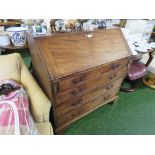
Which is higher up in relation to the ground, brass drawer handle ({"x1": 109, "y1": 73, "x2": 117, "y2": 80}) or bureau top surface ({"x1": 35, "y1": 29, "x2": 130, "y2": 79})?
bureau top surface ({"x1": 35, "y1": 29, "x2": 130, "y2": 79})

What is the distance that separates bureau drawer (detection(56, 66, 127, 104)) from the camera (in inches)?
49.4

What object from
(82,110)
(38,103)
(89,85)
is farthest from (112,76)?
(38,103)

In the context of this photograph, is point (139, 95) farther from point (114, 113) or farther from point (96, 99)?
point (96, 99)

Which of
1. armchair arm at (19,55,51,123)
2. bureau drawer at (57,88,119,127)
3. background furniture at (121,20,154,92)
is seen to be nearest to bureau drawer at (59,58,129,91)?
armchair arm at (19,55,51,123)

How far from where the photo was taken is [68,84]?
1204 mm

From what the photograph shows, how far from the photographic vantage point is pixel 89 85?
141 centimetres

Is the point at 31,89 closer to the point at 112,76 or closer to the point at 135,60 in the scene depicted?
the point at 112,76

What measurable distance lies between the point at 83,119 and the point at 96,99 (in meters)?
0.35

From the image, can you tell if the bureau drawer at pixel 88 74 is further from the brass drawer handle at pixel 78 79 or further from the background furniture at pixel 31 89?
the background furniture at pixel 31 89

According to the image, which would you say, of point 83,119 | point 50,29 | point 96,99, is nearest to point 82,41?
point 50,29

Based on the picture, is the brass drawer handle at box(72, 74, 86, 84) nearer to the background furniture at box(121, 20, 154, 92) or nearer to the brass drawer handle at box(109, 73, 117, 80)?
the brass drawer handle at box(109, 73, 117, 80)

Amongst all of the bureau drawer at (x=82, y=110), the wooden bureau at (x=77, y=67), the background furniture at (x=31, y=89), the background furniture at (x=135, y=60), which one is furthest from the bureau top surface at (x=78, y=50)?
the background furniture at (x=135, y=60)

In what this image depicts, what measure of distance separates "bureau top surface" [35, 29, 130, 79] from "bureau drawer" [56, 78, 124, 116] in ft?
1.09
